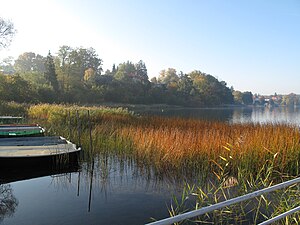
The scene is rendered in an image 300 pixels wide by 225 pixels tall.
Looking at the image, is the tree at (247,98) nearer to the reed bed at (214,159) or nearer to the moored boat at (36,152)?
the reed bed at (214,159)

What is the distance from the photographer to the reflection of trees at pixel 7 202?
151 inches

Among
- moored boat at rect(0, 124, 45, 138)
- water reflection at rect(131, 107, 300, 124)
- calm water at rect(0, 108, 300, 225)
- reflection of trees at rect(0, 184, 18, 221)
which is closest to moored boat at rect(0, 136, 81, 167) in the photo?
calm water at rect(0, 108, 300, 225)

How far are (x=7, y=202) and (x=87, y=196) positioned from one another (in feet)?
4.24

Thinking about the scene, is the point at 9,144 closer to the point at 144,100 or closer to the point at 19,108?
the point at 19,108

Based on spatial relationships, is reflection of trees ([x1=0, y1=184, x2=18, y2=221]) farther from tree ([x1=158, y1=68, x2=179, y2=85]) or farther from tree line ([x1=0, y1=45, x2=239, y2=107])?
tree ([x1=158, y1=68, x2=179, y2=85])

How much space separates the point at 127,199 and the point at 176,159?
177 cm

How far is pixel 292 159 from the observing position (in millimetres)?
5238

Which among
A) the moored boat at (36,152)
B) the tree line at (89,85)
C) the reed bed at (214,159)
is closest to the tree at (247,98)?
the tree line at (89,85)

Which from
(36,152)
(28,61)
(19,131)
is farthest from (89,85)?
(28,61)

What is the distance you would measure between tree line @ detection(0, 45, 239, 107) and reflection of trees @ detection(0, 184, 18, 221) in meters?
19.8

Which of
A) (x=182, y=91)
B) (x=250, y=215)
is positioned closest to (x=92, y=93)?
(x=182, y=91)

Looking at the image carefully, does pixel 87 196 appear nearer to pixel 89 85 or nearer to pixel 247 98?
pixel 89 85

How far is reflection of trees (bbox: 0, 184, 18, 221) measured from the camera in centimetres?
383

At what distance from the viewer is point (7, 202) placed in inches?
165
